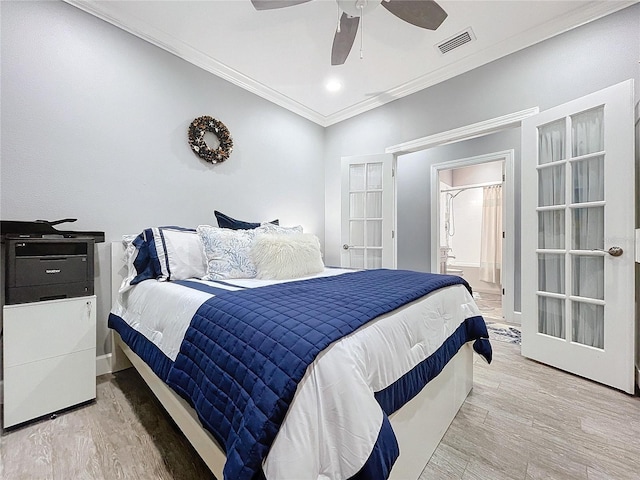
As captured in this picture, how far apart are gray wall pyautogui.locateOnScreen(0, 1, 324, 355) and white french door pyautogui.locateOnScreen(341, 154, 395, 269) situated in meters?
→ 1.27

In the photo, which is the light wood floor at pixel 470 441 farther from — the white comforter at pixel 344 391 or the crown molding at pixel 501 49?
the crown molding at pixel 501 49

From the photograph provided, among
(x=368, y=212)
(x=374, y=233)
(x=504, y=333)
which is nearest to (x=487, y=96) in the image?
(x=368, y=212)

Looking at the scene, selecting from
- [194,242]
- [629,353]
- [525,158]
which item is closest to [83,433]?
[194,242]

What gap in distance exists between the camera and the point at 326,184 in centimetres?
407

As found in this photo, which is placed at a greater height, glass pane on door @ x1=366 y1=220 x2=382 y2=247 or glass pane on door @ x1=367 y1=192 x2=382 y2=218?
glass pane on door @ x1=367 y1=192 x2=382 y2=218

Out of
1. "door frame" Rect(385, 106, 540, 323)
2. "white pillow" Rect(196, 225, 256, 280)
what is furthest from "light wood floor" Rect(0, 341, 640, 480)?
"door frame" Rect(385, 106, 540, 323)

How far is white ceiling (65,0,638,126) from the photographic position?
6.88ft

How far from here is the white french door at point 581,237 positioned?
6.09ft

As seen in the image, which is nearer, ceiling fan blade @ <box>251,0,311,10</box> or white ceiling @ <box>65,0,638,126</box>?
ceiling fan blade @ <box>251,0,311,10</box>

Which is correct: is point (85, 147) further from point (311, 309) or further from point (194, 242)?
point (311, 309)

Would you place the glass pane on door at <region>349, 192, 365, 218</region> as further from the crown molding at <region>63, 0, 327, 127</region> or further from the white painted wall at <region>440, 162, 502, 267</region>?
the white painted wall at <region>440, 162, 502, 267</region>

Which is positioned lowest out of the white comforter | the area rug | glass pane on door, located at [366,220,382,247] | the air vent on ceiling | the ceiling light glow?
the area rug

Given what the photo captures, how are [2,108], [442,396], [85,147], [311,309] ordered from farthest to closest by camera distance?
1. [85,147]
2. [2,108]
3. [442,396]
4. [311,309]

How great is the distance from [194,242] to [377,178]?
90.3 inches
